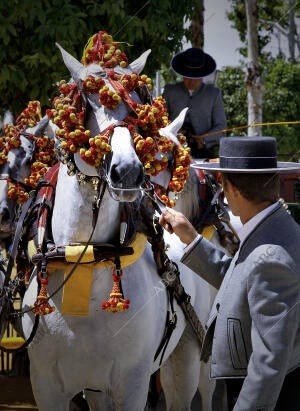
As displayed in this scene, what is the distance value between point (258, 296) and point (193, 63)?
19.5ft

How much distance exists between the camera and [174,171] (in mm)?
6062

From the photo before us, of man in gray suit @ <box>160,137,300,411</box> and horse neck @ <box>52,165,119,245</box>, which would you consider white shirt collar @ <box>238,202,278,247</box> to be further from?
horse neck @ <box>52,165,119,245</box>

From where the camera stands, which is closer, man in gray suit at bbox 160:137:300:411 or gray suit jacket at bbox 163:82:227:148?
man in gray suit at bbox 160:137:300:411

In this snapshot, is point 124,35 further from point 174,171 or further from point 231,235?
point 174,171

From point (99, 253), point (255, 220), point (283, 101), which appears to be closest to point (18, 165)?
point (99, 253)

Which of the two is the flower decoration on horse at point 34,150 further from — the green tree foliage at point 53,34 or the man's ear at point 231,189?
the man's ear at point 231,189

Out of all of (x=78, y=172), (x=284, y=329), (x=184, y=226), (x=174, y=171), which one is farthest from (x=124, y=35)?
(x=284, y=329)

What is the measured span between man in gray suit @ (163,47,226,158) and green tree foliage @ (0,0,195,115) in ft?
2.18

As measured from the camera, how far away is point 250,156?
3469 millimetres

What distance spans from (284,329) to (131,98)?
1.90 meters

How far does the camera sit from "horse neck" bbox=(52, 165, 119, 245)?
15.2 feet

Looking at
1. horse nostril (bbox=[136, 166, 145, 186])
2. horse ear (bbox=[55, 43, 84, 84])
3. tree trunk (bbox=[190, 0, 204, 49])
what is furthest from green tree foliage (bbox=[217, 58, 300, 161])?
horse nostril (bbox=[136, 166, 145, 186])

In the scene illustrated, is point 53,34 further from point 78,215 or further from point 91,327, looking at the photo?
point 91,327

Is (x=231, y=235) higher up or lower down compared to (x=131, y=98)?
lower down
